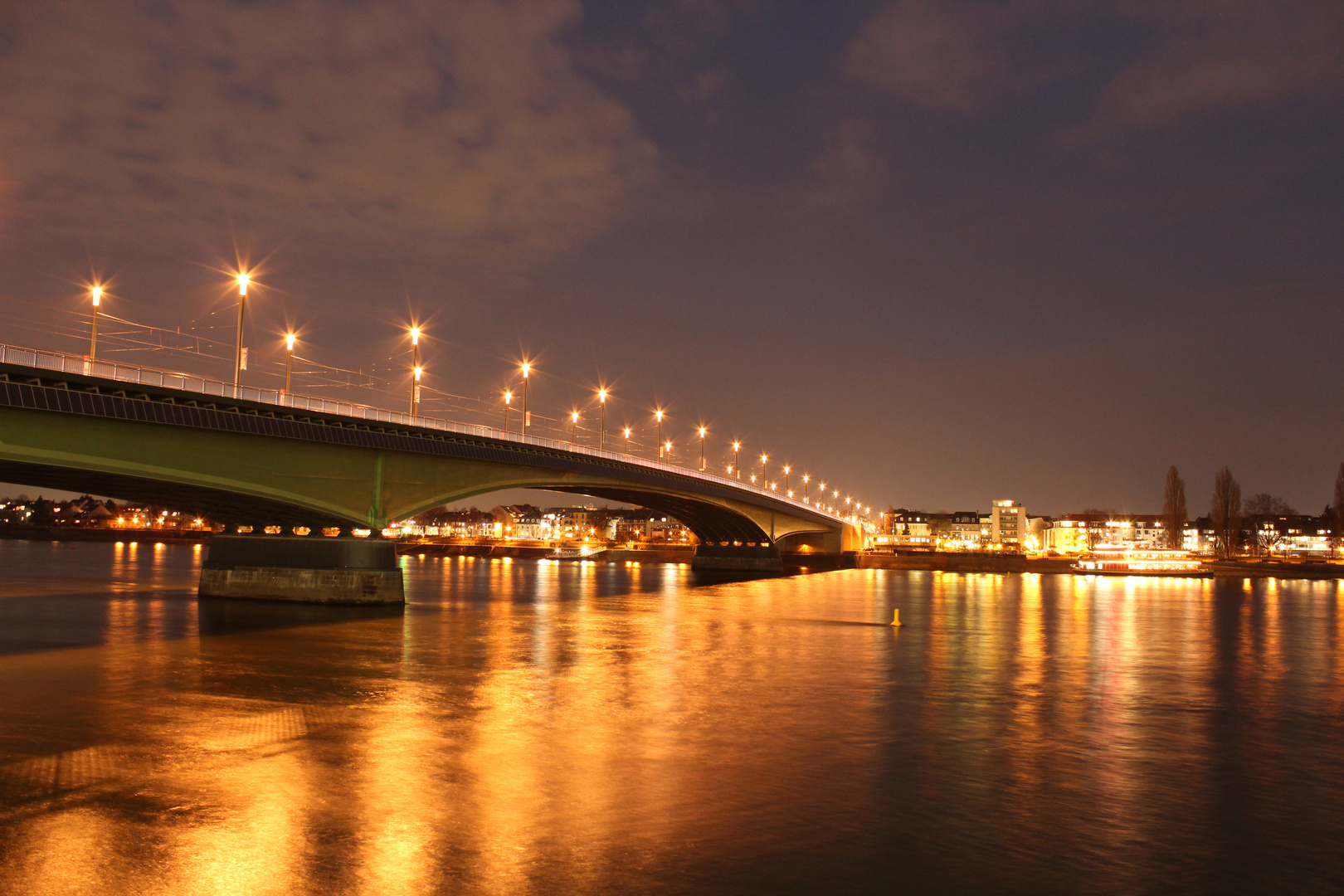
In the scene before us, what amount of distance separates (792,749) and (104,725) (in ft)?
Result: 49.1

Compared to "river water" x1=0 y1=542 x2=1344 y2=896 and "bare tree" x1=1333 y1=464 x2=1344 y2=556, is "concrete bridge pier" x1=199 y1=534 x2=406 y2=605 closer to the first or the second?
"river water" x1=0 y1=542 x2=1344 y2=896

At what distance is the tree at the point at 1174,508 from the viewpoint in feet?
529

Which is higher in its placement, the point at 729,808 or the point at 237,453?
the point at 237,453

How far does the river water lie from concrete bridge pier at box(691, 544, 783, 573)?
274 ft

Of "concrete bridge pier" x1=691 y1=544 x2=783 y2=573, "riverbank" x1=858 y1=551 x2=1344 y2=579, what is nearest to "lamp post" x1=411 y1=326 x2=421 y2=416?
"concrete bridge pier" x1=691 y1=544 x2=783 y2=573

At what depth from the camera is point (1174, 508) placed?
161000mm

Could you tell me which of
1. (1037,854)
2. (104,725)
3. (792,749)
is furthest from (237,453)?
(1037,854)

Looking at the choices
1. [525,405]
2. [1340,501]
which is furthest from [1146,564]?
[525,405]

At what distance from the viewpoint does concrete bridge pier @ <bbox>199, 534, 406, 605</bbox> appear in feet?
180

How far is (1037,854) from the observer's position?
13.7 metres

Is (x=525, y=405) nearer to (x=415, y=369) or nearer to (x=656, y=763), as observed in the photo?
(x=415, y=369)

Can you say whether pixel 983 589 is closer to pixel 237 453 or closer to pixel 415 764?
pixel 237 453

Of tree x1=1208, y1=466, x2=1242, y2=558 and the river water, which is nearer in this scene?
the river water

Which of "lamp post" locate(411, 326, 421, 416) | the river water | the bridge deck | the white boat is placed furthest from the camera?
the white boat
